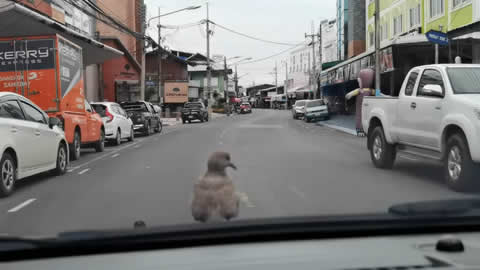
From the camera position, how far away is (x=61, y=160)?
11656mm

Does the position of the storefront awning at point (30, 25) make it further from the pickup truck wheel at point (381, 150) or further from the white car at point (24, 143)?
the pickup truck wheel at point (381, 150)

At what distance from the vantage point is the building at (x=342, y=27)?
49250 millimetres

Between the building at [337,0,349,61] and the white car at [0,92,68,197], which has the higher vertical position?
the building at [337,0,349,61]

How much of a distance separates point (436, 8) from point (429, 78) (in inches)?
690

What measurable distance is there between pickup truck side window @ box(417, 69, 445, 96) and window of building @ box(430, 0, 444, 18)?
16480mm

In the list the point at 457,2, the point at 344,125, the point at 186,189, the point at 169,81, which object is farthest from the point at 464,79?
the point at 169,81

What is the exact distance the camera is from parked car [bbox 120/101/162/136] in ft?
86.7

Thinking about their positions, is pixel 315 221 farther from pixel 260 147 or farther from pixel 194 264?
pixel 260 147

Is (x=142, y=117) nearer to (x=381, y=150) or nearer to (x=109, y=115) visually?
(x=109, y=115)

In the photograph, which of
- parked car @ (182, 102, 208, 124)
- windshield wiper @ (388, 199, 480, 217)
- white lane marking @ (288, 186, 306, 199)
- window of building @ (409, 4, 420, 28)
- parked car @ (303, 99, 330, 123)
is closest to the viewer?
windshield wiper @ (388, 199, 480, 217)

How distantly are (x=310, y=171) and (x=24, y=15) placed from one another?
1044cm

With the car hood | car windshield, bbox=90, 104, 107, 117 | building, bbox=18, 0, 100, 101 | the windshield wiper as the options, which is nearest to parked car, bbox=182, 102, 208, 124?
building, bbox=18, 0, 100, 101

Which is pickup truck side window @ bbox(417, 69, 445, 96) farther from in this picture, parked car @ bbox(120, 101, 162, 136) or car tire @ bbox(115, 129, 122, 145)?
parked car @ bbox(120, 101, 162, 136)

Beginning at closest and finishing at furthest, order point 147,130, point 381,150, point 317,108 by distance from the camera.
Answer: point 381,150, point 147,130, point 317,108
